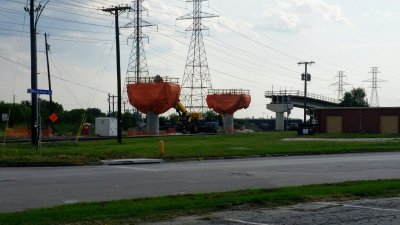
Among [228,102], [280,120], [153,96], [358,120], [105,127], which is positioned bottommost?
[105,127]

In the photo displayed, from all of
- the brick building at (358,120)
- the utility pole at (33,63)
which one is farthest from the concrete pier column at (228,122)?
the utility pole at (33,63)

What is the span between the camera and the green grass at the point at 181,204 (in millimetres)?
10469

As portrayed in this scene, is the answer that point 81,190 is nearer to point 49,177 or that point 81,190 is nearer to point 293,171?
point 49,177

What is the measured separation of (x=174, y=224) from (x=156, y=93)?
6823cm

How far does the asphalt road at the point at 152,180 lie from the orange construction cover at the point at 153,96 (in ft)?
175

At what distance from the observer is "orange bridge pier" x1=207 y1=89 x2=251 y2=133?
323 ft

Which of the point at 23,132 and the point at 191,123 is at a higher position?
the point at 191,123

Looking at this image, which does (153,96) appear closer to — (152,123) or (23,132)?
(152,123)

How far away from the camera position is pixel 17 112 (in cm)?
10325

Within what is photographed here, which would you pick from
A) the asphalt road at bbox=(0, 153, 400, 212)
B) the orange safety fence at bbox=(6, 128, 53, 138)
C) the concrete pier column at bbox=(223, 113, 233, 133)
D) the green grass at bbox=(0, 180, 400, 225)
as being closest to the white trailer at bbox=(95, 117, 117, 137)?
the orange safety fence at bbox=(6, 128, 53, 138)

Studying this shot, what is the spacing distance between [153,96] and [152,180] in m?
59.4

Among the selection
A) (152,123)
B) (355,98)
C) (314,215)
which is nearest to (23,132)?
(152,123)

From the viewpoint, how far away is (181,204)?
40.1ft

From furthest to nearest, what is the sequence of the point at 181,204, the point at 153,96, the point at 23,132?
1. the point at 153,96
2. the point at 23,132
3. the point at 181,204
